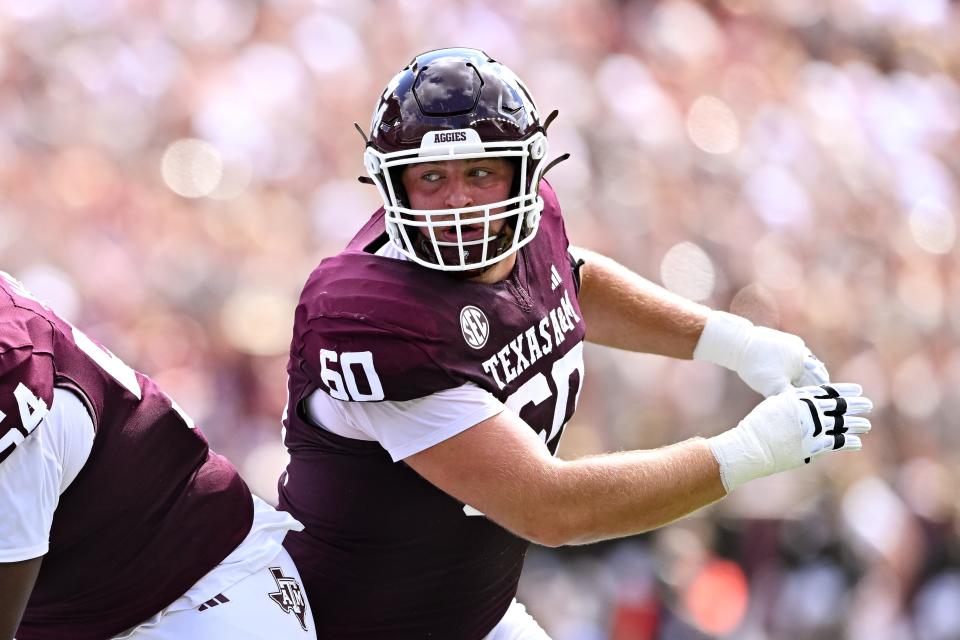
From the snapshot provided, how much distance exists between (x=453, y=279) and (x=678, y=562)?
2.94 metres

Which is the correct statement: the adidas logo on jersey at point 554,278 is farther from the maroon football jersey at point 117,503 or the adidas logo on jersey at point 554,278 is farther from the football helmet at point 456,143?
the maroon football jersey at point 117,503

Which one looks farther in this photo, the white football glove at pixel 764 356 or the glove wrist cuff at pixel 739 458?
the white football glove at pixel 764 356

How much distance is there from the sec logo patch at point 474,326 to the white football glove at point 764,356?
2.65 ft

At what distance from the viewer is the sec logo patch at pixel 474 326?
7.88ft

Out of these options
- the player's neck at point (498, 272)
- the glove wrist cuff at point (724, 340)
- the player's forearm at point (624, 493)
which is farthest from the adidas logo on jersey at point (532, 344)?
the glove wrist cuff at point (724, 340)

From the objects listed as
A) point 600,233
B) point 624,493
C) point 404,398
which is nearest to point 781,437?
point 624,493

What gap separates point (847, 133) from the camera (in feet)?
24.2

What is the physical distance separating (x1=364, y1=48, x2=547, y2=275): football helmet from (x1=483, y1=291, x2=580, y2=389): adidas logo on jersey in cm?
17

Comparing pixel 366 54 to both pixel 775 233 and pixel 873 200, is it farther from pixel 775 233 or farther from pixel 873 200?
pixel 873 200

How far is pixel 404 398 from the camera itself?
7.57ft

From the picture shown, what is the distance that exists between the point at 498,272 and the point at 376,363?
42 centimetres

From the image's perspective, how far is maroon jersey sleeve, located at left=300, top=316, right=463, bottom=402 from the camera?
7.51ft

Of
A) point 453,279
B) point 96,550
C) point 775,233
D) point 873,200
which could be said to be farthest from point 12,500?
point 873,200

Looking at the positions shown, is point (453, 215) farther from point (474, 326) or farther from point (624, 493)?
point (624, 493)
